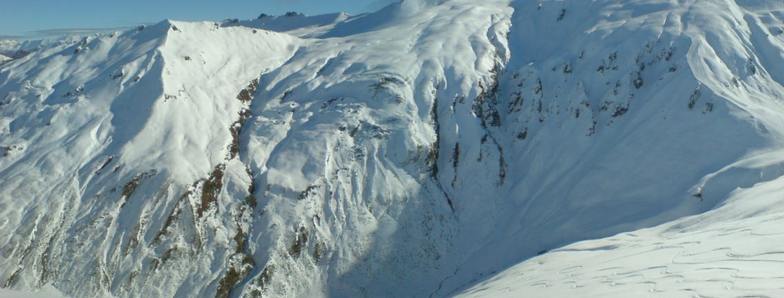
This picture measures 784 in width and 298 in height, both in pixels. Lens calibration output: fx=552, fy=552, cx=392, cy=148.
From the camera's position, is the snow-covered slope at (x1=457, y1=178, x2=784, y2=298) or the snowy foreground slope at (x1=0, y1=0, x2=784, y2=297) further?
the snowy foreground slope at (x1=0, y1=0, x2=784, y2=297)

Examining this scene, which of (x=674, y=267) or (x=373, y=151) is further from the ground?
(x=674, y=267)

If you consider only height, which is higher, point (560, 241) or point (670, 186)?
point (670, 186)

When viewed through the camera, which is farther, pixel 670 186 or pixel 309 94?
pixel 309 94

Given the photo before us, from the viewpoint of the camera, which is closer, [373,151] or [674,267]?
[674,267]

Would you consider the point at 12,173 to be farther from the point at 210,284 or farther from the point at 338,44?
the point at 338,44

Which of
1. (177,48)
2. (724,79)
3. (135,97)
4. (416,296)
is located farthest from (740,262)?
(177,48)

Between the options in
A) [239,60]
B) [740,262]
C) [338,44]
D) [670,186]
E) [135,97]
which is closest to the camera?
[740,262]

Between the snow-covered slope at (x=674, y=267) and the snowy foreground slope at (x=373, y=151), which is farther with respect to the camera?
the snowy foreground slope at (x=373, y=151)

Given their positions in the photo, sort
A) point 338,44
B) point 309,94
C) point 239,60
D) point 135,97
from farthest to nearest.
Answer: point 338,44, point 239,60, point 309,94, point 135,97
